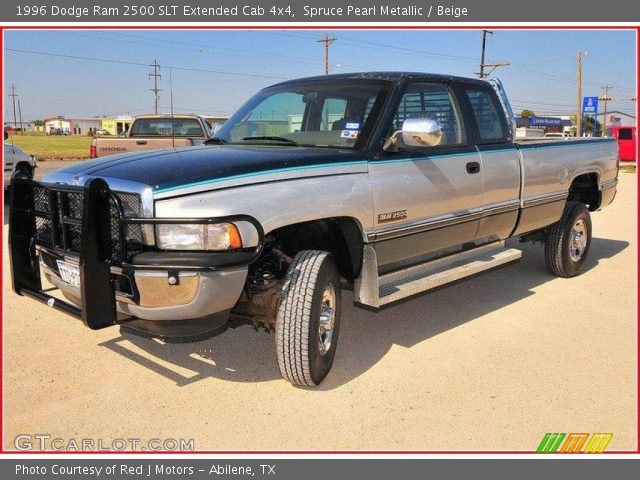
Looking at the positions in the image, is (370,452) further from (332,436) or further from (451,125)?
(451,125)

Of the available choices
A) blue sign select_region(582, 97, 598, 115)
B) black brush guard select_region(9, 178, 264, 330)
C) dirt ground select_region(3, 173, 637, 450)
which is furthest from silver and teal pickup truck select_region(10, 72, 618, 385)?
blue sign select_region(582, 97, 598, 115)

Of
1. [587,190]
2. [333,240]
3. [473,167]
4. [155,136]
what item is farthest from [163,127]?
[333,240]

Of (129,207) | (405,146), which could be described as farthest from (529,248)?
(129,207)

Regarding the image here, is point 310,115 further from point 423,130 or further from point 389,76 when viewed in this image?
point 423,130

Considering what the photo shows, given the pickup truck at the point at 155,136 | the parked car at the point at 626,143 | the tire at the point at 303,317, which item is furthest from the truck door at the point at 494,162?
the parked car at the point at 626,143

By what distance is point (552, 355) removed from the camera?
14.3 feet

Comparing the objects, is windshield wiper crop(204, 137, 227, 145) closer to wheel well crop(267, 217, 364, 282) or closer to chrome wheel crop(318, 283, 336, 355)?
wheel well crop(267, 217, 364, 282)

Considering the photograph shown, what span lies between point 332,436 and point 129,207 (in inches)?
65.7

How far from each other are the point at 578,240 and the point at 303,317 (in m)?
4.49

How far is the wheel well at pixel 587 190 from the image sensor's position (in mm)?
6875

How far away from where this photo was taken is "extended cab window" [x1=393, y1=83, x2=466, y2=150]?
14.7 ft

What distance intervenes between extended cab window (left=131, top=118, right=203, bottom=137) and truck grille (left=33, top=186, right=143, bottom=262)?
8939 millimetres

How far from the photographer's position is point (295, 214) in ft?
11.5

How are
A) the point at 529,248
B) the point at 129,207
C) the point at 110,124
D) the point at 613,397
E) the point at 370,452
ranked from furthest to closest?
the point at 110,124 → the point at 529,248 → the point at 613,397 → the point at 129,207 → the point at 370,452
